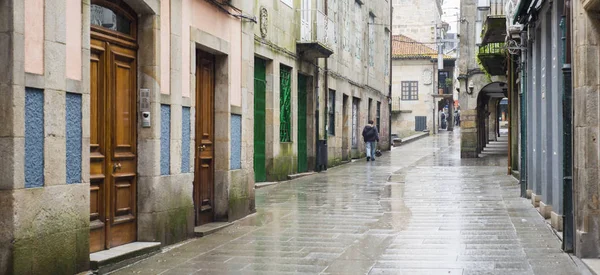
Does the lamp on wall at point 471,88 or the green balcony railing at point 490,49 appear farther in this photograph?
the lamp on wall at point 471,88

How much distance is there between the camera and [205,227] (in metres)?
10.7

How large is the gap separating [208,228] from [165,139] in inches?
73.5

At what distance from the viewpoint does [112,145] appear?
27.6 feet

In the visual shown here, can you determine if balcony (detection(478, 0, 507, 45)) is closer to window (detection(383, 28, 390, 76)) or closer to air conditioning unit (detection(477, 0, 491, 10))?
air conditioning unit (detection(477, 0, 491, 10))

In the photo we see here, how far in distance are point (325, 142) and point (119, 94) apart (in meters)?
14.9

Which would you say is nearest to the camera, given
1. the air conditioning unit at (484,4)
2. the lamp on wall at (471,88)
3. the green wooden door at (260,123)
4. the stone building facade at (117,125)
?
the stone building facade at (117,125)

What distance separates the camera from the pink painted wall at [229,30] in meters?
10.5

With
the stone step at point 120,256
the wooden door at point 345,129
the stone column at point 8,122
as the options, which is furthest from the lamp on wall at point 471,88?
the stone column at point 8,122

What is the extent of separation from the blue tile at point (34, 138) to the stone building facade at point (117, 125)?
13 mm

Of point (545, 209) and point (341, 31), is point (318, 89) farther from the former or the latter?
point (545, 209)

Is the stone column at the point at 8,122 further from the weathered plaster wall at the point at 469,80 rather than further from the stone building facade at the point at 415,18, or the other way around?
the stone building facade at the point at 415,18

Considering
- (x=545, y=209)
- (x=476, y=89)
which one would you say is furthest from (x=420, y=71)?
(x=545, y=209)

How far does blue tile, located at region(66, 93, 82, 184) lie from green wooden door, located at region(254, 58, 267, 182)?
10871mm

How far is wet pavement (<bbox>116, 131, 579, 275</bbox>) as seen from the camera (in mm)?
7953
